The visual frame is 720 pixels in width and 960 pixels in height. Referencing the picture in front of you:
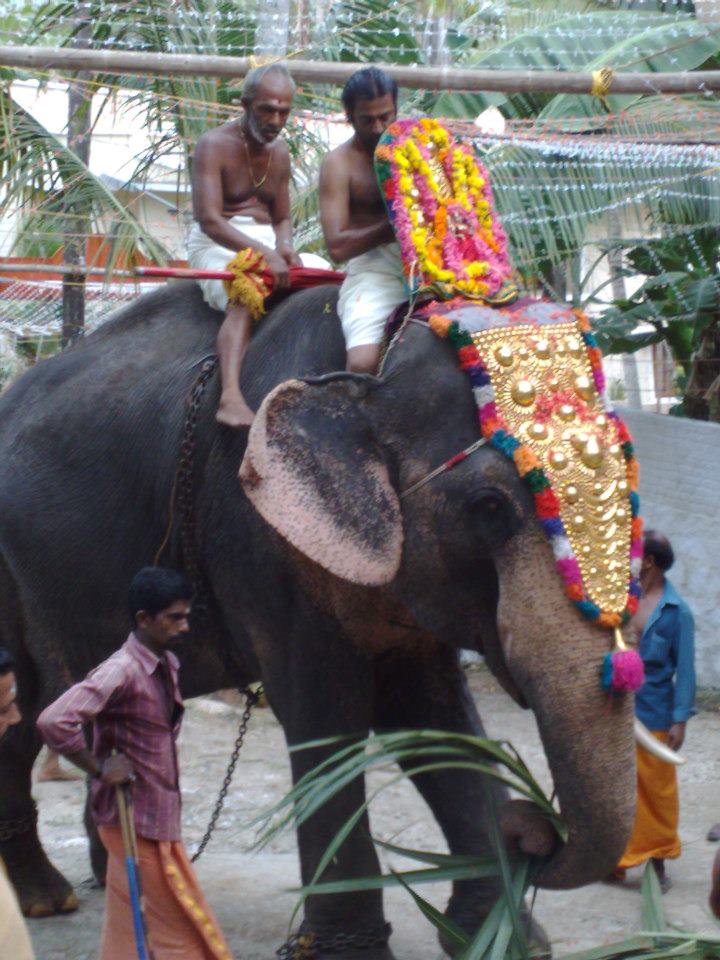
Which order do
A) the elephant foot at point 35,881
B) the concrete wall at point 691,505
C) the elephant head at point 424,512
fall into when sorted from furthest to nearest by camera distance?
the concrete wall at point 691,505
the elephant foot at point 35,881
the elephant head at point 424,512

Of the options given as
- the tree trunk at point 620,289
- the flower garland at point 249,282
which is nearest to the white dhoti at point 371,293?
the flower garland at point 249,282

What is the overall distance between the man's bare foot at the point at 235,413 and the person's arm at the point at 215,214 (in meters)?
0.47

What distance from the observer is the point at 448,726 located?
4715mm

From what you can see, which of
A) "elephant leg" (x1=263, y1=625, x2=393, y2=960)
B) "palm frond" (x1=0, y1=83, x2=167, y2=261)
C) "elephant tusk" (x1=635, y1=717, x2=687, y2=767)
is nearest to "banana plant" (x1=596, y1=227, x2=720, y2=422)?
"palm frond" (x1=0, y1=83, x2=167, y2=261)

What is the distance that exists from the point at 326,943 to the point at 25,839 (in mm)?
1600

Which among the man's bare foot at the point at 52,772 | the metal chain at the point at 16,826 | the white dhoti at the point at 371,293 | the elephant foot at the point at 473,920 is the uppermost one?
the white dhoti at the point at 371,293

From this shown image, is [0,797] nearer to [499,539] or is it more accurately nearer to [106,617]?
[106,617]

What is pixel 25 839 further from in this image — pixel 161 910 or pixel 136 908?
pixel 136 908

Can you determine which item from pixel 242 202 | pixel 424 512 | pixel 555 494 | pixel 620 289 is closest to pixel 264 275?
pixel 242 202

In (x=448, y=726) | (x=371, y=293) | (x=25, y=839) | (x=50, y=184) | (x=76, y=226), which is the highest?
(x=50, y=184)

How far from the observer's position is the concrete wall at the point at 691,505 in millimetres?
8617

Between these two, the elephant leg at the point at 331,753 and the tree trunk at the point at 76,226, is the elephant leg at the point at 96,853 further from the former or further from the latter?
the tree trunk at the point at 76,226

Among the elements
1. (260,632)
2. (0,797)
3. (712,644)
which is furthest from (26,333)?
(260,632)

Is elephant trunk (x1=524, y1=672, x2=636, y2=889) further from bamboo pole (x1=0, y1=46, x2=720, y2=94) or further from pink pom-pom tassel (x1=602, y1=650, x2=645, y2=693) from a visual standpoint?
bamboo pole (x1=0, y1=46, x2=720, y2=94)
